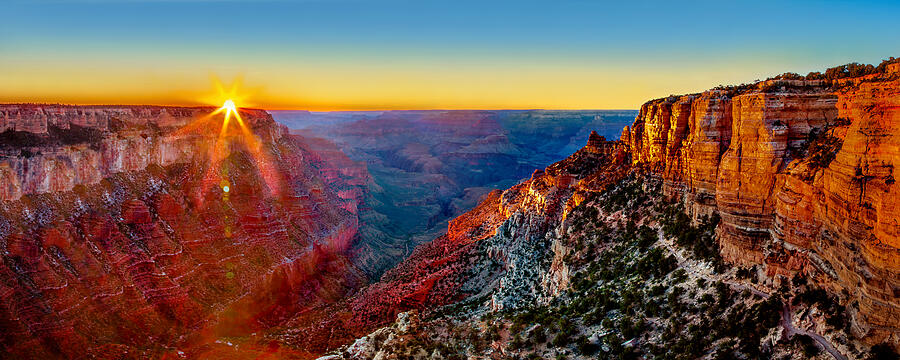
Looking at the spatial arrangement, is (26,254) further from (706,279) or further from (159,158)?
(706,279)

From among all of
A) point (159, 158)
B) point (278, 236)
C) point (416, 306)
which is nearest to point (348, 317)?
point (416, 306)

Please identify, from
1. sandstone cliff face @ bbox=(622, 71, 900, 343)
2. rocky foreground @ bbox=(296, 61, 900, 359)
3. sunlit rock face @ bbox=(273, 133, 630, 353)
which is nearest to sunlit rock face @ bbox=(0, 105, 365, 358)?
sunlit rock face @ bbox=(273, 133, 630, 353)

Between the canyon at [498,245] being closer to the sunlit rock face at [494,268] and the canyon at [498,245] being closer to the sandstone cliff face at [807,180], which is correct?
the sandstone cliff face at [807,180]

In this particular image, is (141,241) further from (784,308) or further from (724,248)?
(784,308)

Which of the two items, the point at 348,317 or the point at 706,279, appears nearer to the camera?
the point at 706,279

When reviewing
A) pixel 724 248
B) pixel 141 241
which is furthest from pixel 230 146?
pixel 724 248

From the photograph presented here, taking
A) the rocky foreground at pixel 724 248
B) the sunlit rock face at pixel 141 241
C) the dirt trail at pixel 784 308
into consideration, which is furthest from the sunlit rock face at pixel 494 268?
the dirt trail at pixel 784 308
